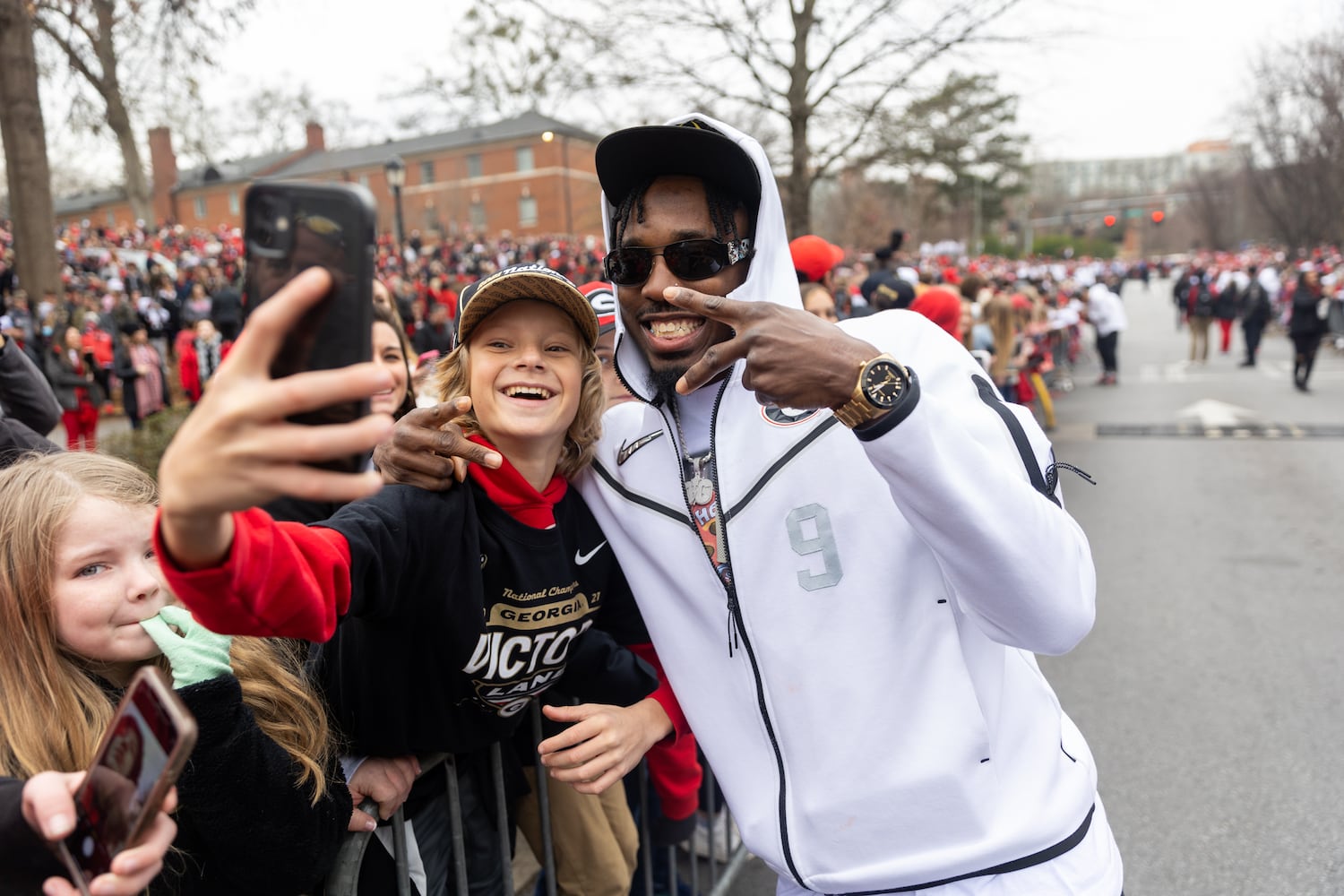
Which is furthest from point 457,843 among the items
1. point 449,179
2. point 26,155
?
point 449,179

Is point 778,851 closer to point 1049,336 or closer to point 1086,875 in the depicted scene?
point 1086,875

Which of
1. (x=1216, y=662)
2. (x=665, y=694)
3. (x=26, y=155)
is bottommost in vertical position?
(x=1216, y=662)

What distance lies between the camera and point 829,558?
167 cm

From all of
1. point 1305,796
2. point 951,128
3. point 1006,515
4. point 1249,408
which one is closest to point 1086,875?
point 1006,515

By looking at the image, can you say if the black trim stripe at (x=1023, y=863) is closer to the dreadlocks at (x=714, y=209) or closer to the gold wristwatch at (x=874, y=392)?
the gold wristwatch at (x=874, y=392)

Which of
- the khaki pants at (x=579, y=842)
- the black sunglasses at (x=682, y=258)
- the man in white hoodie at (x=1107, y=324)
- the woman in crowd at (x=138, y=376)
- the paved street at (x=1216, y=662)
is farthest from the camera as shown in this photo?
the man in white hoodie at (x=1107, y=324)

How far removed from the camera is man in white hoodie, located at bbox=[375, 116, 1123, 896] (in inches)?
56.4

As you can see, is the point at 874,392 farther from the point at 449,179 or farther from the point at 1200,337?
the point at 449,179

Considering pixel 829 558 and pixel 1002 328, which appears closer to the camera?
pixel 829 558

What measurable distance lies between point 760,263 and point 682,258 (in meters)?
0.18

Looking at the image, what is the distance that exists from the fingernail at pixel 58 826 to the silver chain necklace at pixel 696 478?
114 cm

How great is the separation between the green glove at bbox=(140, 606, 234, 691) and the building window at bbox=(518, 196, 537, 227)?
198ft

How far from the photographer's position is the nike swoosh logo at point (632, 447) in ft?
6.40

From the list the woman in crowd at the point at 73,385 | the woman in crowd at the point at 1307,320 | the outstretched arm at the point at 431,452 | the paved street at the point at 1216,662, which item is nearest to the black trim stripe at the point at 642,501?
the outstretched arm at the point at 431,452
